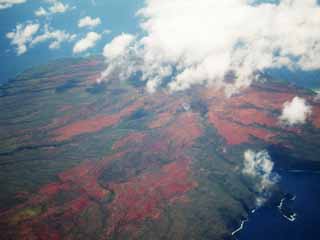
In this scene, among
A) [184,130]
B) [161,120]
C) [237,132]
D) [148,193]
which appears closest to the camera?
[148,193]

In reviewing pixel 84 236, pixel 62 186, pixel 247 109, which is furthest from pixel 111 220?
pixel 247 109

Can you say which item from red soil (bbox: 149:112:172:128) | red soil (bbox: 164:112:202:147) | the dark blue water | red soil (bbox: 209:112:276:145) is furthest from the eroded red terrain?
red soil (bbox: 149:112:172:128)

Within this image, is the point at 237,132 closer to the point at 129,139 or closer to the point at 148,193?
the point at 129,139

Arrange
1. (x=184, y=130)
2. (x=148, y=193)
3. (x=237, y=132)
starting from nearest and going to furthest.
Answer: (x=148, y=193)
(x=237, y=132)
(x=184, y=130)

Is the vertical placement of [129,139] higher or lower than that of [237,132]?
higher

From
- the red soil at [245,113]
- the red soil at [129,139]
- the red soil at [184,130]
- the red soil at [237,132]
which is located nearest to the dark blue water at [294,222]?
the red soil at [237,132]

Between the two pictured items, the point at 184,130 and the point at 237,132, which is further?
the point at 184,130

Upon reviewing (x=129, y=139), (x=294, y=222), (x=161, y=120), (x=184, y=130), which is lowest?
(x=294, y=222)

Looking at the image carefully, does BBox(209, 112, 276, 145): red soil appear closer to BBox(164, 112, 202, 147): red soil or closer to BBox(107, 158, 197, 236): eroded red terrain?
BBox(164, 112, 202, 147): red soil

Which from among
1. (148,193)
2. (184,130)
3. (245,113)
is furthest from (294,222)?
(245,113)
